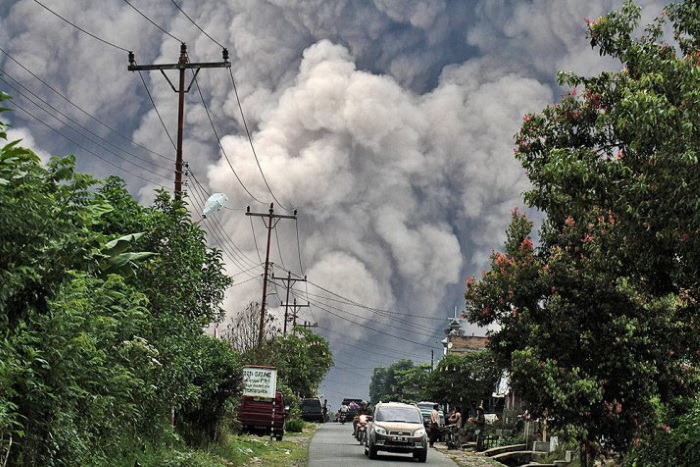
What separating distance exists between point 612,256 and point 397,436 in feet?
A: 52.7

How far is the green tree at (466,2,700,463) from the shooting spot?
11.1m

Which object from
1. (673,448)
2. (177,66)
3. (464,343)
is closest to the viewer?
(673,448)

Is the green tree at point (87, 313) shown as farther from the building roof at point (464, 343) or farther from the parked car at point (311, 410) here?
the building roof at point (464, 343)

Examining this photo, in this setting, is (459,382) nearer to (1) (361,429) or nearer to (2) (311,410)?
(2) (311,410)

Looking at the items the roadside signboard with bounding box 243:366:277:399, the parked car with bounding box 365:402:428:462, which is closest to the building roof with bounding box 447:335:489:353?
the roadside signboard with bounding box 243:366:277:399

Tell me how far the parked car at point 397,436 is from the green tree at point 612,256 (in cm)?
553

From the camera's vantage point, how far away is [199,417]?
22.8m

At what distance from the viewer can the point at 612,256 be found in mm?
13398

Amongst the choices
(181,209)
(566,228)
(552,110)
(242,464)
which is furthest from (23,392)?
(566,228)

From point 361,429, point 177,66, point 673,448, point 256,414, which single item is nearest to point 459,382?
point 361,429

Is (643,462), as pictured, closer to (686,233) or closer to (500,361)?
(686,233)

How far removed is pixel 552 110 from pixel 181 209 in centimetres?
656

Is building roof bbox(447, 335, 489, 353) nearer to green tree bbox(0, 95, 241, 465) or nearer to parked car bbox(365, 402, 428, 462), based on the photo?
parked car bbox(365, 402, 428, 462)

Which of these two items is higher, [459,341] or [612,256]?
[459,341]
